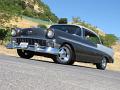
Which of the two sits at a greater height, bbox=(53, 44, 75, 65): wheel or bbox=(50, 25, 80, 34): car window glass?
bbox=(50, 25, 80, 34): car window glass

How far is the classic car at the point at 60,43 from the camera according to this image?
14805 millimetres

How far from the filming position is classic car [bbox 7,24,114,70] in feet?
48.6

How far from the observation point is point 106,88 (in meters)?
8.51

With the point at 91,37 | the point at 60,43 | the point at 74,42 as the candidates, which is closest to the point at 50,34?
the point at 60,43

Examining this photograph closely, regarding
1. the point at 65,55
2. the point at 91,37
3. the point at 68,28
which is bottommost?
the point at 65,55

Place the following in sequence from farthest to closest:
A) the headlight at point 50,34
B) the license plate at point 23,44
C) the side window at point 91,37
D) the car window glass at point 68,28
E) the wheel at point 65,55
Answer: the side window at point 91,37
the car window glass at point 68,28
the license plate at point 23,44
the wheel at point 65,55
the headlight at point 50,34

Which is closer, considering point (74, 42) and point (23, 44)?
point (74, 42)

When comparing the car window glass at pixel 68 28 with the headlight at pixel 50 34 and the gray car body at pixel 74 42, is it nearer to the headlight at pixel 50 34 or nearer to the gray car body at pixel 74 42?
the gray car body at pixel 74 42

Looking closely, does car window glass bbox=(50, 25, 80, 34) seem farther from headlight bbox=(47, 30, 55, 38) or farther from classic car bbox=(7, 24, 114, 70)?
headlight bbox=(47, 30, 55, 38)

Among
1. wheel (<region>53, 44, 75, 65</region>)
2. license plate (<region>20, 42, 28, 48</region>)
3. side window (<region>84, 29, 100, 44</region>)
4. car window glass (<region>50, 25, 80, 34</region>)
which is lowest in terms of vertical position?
wheel (<region>53, 44, 75, 65</region>)

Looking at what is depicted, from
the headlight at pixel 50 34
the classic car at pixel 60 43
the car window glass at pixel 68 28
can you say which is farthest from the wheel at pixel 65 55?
the car window glass at pixel 68 28

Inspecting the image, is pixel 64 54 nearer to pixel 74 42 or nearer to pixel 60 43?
pixel 60 43

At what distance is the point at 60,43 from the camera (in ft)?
48.6

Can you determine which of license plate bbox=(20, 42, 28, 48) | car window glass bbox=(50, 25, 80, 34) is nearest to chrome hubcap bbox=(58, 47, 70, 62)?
car window glass bbox=(50, 25, 80, 34)
